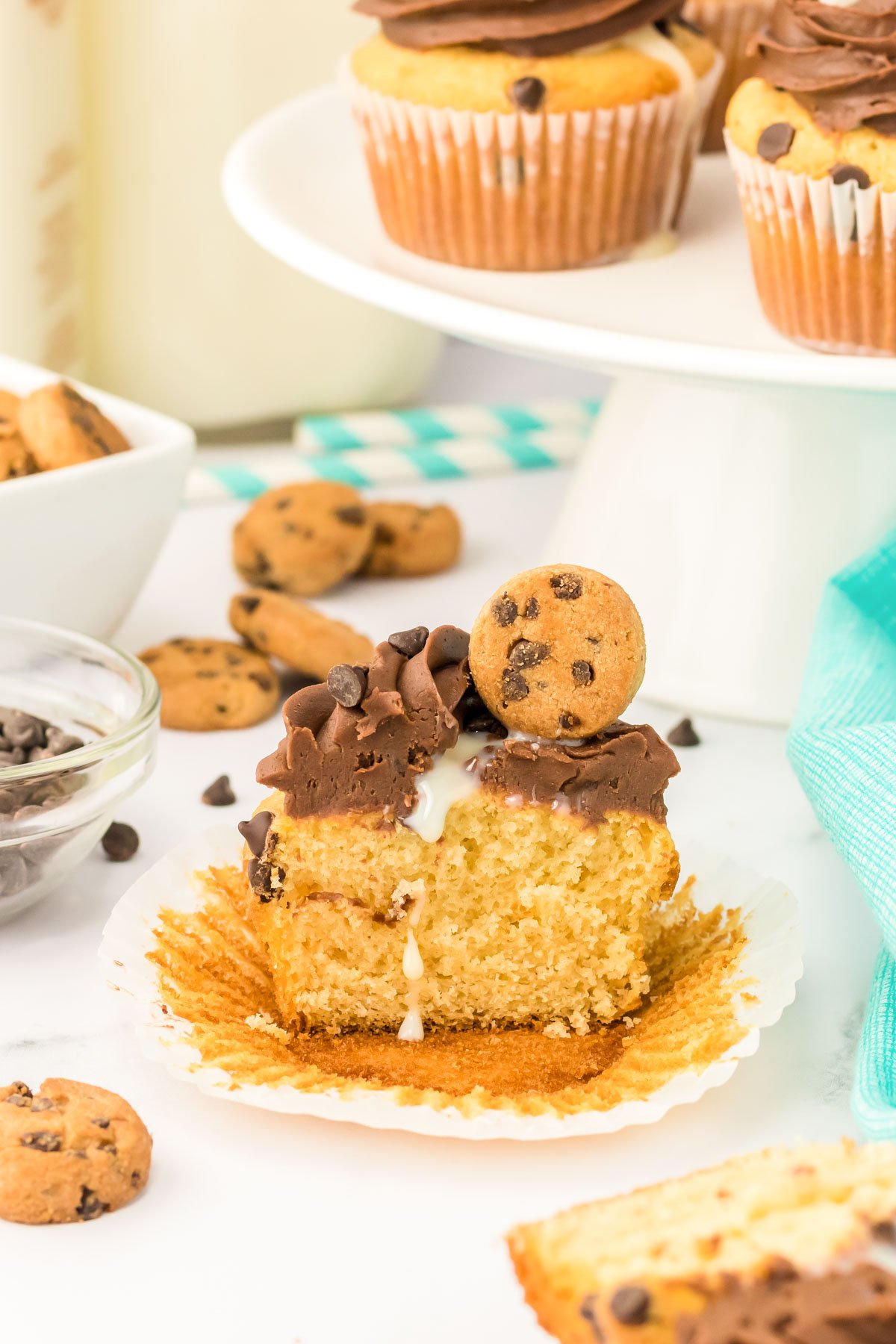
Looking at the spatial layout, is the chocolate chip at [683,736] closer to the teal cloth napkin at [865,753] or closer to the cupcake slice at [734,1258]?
the teal cloth napkin at [865,753]

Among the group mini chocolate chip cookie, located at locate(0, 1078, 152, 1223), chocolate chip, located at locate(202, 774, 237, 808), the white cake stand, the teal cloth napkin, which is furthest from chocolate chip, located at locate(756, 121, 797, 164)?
mini chocolate chip cookie, located at locate(0, 1078, 152, 1223)

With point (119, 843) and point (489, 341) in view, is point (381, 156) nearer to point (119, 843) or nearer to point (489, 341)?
point (489, 341)

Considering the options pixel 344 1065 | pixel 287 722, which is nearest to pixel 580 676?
pixel 287 722

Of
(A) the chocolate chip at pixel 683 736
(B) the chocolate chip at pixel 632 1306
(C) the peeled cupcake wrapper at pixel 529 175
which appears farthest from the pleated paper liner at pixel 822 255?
(B) the chocolate chip at pixel 632 1306

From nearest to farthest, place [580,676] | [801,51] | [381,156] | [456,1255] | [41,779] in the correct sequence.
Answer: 1. [456,1255]
2. [580,676]
3. [41,779]
4. [801,51]
5. [381,156]

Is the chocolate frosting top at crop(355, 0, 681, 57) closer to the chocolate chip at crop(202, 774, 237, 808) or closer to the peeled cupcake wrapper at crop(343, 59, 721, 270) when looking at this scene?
the peeled cupcake wrapper at crop(343, 59, 721, 270)

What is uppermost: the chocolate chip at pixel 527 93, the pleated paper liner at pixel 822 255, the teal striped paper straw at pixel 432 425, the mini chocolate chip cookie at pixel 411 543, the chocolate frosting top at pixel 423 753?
the chocolate chip at pixel 527 93
